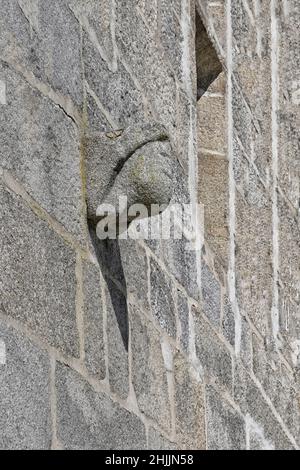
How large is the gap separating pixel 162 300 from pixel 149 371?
0.31 m

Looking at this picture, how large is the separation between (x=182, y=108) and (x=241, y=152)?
3.72ft

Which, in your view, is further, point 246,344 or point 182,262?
point 246,344

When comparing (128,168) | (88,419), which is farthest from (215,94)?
(88,419)

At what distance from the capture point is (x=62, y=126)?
10.1ft

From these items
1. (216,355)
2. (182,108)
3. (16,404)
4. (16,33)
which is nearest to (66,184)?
(16,33)

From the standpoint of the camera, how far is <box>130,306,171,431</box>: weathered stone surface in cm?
359

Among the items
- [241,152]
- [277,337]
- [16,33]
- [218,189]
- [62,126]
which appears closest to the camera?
[16,33]

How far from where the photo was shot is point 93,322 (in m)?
3.18

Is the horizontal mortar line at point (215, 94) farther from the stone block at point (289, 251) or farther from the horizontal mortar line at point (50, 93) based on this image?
the horizontal mortar line at point (50, 93)

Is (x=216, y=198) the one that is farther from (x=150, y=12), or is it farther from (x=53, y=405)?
(x=53, y=405)

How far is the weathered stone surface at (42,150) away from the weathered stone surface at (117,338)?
0.96 ft

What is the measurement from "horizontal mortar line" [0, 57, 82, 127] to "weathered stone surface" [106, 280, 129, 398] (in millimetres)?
443

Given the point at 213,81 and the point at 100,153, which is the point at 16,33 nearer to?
the point at 100,153

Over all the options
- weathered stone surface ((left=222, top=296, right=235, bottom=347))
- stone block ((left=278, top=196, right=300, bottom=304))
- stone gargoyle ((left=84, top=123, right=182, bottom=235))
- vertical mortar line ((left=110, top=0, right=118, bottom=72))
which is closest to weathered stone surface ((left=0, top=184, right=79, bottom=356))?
stone gargoyle ((left=84, top=123, right=182, bottom=235))
